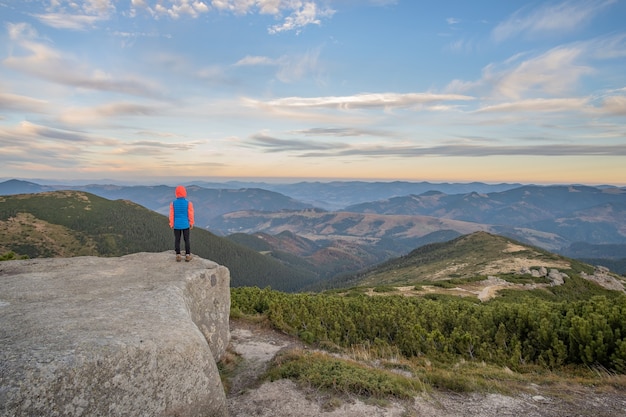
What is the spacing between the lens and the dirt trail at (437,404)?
9.47m

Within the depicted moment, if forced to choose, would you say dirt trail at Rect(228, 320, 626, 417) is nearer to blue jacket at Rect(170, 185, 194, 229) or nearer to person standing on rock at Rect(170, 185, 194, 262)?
person standing on rock at Rect(170, 185, 194, 262)

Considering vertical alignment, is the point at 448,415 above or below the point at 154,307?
below

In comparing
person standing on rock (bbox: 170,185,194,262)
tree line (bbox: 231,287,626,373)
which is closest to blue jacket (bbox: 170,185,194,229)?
person standing on rock (bbox: 170,185,194,262)

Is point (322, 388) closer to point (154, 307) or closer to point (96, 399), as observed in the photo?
point (154, 307)

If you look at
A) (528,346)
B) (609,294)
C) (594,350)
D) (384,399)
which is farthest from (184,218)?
(609,294)

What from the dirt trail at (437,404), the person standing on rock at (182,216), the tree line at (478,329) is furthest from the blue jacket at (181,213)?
the dirt trail at (437,404)

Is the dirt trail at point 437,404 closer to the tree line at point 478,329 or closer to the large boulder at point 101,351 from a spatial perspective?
the large boulder at point 101,351

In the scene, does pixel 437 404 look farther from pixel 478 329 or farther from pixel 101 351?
pixel 101 351

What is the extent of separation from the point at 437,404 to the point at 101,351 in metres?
9.22

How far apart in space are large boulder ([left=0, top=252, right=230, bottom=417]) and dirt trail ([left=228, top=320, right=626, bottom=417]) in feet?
6.48

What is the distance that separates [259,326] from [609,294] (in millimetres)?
79066

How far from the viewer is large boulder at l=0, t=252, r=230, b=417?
617 centimetres

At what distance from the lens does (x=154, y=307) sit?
9953 millimetres

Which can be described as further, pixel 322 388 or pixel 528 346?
pixel 528 346
